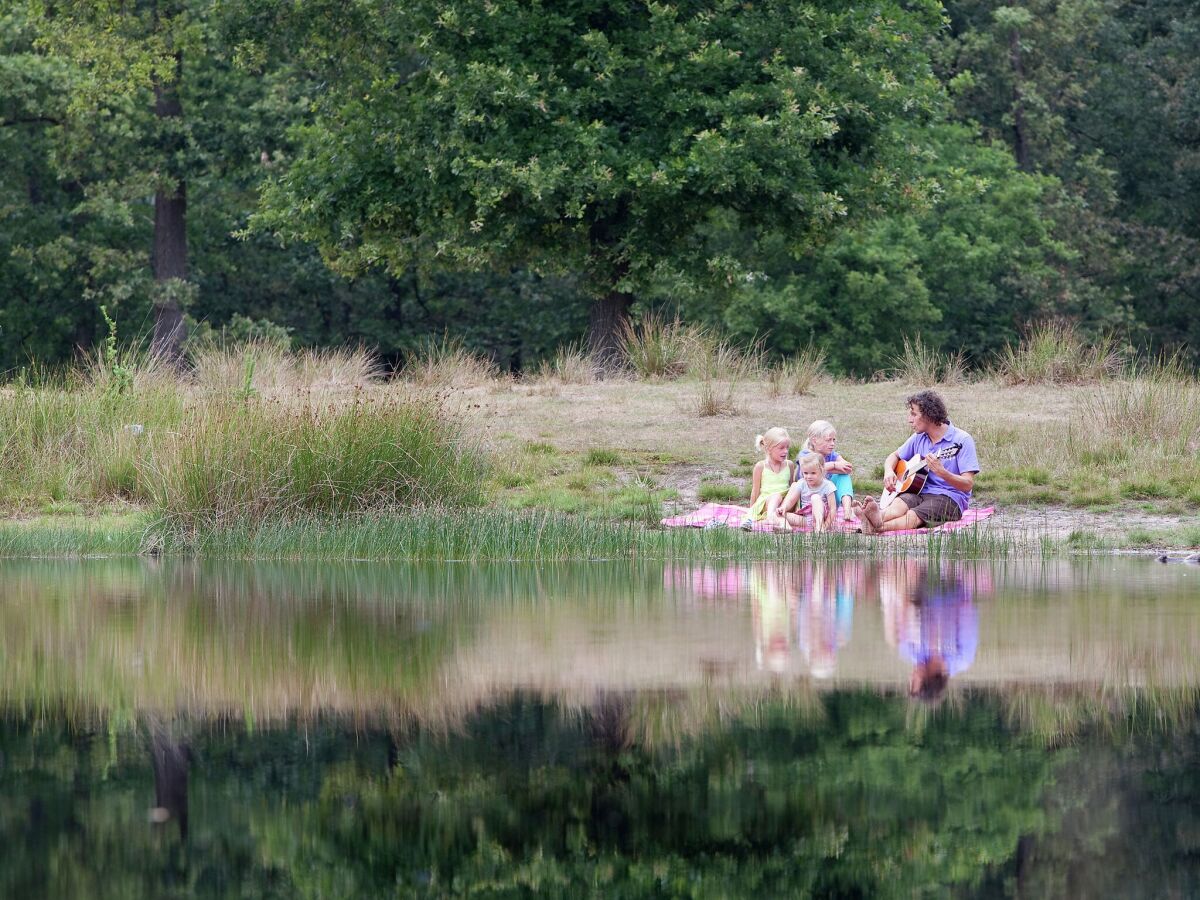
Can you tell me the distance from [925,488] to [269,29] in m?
15.9

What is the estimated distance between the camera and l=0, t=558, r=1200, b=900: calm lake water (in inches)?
188

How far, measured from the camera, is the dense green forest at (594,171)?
78.4 feet

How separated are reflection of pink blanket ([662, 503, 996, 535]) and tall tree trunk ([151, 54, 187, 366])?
24117mm

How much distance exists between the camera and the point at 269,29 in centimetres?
2739

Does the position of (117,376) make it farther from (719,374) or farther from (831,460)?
(831,460)

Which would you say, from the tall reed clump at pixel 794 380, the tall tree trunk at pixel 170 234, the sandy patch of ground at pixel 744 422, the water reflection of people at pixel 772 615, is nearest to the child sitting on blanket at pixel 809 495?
the sandy patch of ground at pixel 744 422

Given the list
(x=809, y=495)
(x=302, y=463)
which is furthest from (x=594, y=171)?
(x=302, y=463)

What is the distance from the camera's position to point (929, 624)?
352 inches

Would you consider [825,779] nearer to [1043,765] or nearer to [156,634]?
[1043,765]

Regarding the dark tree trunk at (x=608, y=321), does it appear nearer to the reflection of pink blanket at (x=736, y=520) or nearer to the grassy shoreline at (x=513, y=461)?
the grassy shoreline at (x=513, y=461)

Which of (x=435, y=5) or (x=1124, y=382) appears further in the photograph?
(x=435, y=5)

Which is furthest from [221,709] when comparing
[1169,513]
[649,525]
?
[1169,513]

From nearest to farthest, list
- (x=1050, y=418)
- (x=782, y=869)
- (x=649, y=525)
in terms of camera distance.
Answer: (x=782, y=869), (x=649, y=525), (x=1050, y=418)

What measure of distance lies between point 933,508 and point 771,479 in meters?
1.27
